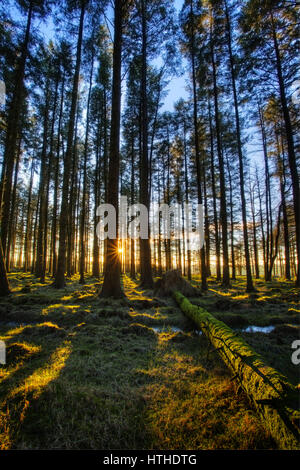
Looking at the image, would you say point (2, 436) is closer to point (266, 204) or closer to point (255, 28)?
point (255, 28)

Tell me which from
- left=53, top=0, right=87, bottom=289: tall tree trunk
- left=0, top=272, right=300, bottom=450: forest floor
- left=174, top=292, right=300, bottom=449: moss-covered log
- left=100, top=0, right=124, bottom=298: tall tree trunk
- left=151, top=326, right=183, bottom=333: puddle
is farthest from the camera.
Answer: left=53, top=0, right=87, bottom=289: tall tree trunk

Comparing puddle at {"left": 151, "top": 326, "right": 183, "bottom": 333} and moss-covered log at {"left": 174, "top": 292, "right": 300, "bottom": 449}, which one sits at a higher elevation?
moss-covered log at {"left": 174, "top": 292, "right": 300, "bottom": 449}

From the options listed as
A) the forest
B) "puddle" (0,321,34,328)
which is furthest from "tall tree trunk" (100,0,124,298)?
"puddle" (0,321,34,328)

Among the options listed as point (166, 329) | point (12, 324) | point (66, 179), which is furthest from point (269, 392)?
point (66, 179)

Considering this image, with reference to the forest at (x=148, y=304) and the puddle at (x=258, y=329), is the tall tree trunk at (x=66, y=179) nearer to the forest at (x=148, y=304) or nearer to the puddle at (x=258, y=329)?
the forest at (x=148, y=304)

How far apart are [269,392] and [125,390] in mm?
1593

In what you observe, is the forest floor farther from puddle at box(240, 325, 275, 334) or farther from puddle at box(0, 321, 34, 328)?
puddle at box(240, 325, 275, 334)

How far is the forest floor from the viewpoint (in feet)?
5.12

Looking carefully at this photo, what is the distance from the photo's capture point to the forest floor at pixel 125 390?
5.12 ft

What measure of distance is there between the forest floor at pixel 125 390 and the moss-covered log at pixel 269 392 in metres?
0.18

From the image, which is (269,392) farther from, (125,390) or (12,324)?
(12,324)

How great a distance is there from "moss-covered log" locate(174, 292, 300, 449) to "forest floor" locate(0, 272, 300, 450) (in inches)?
6.9

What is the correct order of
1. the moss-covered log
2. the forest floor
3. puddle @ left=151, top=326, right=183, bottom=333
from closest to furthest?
1. the moss-covered log
2. the forest floor
3. puddle @ left=151, top=326, right=183, bottom=333

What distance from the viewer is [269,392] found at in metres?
1.64
